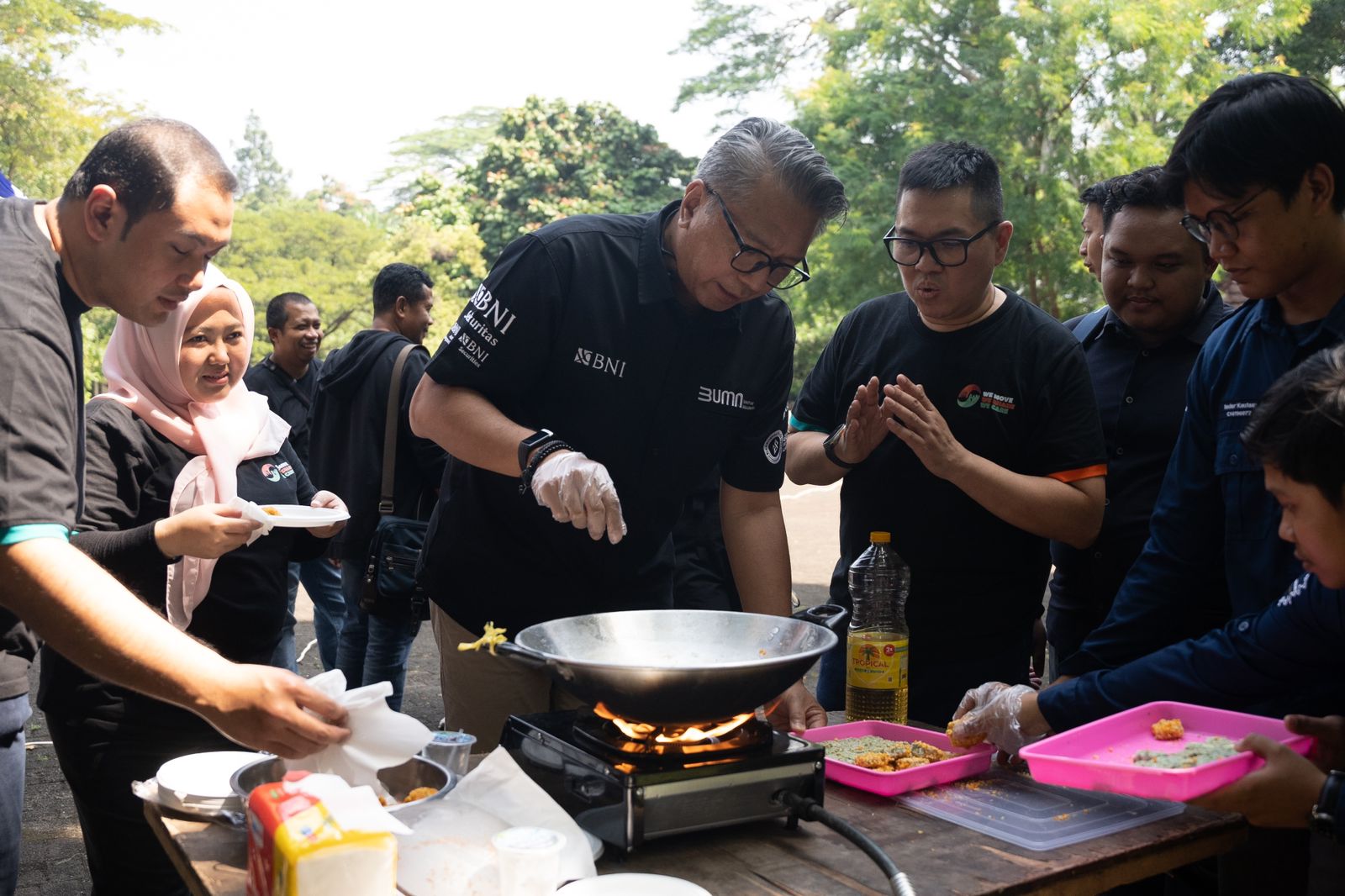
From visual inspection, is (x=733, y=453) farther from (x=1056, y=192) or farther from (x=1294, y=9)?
(x=1294, y=9)

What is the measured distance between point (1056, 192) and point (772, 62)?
7.64 metres

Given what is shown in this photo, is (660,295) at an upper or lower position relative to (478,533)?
upper

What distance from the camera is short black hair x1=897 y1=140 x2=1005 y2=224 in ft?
8.77

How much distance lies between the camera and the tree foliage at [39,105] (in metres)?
13.8

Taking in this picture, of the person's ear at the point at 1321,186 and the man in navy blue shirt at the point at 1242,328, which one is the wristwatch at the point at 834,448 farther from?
the person's ear at the point at 1321,186

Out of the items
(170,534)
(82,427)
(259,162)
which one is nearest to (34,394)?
(82,427)

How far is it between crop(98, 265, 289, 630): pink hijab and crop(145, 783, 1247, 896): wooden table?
0.98 m

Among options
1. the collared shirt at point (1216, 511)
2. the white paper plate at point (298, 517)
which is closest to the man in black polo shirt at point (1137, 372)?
the collared shirt at point (1216, 511)

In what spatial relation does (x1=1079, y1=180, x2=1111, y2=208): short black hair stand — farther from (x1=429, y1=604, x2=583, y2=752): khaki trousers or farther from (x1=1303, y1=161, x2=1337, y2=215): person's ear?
(x1=429, y1=604, x2=583, y2=752): khaki trousers

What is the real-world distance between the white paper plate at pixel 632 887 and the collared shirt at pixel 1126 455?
1.88m

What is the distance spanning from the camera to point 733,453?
8.59 feet

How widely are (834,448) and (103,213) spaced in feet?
5.58

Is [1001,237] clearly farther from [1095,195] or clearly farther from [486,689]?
[486,689]

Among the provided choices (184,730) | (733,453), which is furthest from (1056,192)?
(184,730)
